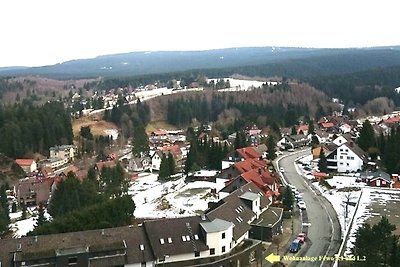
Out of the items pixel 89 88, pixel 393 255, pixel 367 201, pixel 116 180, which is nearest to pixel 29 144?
pixel 116 180

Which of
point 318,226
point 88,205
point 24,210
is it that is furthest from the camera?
point 24,210

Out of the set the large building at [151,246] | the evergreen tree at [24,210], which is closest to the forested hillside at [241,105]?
the evergreen tree at [24,210]

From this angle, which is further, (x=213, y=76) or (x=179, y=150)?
(x=213, y=76)

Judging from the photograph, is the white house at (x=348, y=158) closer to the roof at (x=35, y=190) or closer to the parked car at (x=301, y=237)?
the parked car at (x=301, y=237)

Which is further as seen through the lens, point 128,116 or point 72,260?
point 128,116

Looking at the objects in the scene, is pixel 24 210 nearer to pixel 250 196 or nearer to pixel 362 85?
pixel 250 196

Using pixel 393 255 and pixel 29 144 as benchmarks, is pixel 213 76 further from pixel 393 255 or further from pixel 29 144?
pixel 393 255

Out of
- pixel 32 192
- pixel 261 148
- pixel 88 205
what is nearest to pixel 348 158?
pixel 261 148
